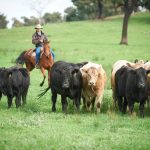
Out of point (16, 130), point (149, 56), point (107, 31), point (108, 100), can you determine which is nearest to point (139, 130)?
point (16, 130)

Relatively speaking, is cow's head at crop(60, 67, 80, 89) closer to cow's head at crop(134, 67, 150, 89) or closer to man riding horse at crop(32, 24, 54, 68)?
cow's head at crop(134, 67, 150, 89)

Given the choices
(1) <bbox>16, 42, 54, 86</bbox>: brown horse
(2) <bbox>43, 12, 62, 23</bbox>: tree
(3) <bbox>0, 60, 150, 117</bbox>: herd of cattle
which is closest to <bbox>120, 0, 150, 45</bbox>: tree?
(1) <bbox>16, 42, 54, 86</bbox>: brown horse

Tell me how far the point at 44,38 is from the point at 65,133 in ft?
34.6

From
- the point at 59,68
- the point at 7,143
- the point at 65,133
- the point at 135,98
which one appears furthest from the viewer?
the point at 59,68

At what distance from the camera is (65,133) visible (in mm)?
12148

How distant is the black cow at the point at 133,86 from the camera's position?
15.3 metres

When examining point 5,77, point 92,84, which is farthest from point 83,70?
point 5,77

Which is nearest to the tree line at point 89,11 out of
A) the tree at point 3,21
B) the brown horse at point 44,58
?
the tree at point 3,21

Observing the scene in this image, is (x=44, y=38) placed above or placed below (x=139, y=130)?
above

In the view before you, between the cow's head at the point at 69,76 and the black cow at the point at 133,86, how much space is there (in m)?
1.37

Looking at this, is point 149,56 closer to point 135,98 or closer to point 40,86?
point 40,86

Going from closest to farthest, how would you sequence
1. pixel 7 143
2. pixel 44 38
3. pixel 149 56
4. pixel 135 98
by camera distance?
pixel 7 143 → pixel 135 98 → pixel 44 38 → pixel 149 56

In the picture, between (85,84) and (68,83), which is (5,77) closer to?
(68,83)

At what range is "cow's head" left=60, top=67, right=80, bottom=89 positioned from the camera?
16.1 meters
